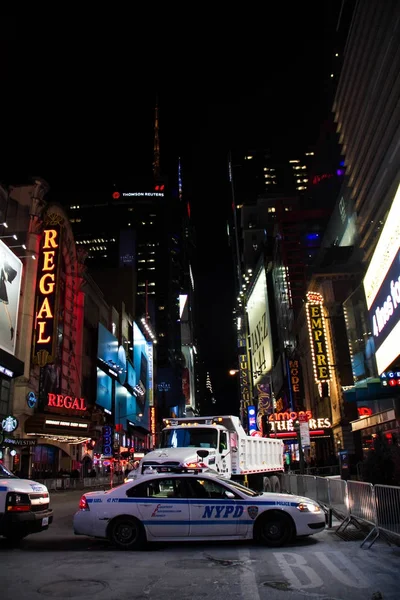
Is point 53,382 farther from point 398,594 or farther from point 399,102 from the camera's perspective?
point 398,594

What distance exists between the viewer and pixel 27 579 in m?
7.72

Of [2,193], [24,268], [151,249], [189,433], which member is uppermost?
[151,249]

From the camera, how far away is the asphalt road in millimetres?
6777

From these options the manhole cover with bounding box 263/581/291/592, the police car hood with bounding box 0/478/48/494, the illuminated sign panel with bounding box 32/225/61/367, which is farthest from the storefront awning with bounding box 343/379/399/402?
the illuminated sign panel with bounding box 32/225/61/367

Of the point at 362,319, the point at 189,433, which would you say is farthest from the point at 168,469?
the point at 362,319

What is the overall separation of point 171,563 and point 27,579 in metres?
2.43

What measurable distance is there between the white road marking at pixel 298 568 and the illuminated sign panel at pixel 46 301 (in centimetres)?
2957

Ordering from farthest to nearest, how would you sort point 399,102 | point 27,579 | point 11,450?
point 11,450 < point 399,102 < point 27,579

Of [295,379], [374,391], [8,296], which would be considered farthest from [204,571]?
[295,379]

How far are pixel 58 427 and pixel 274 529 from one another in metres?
30.9

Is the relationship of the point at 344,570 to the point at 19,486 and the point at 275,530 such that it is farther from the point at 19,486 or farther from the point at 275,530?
the point at 19,486

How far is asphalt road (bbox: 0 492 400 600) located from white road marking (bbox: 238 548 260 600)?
0.01m

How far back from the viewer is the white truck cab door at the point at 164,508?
400 inches

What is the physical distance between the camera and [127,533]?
10258mm
